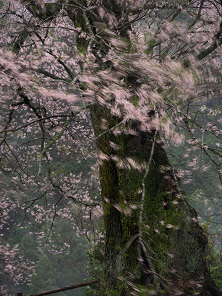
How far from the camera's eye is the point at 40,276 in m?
15.2

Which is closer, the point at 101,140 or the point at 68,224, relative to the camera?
the point at 101,140

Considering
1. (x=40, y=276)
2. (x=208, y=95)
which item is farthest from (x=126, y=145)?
(x=40, y=276)

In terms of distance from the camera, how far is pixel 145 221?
447cm

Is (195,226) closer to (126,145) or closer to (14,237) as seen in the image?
(126,145)

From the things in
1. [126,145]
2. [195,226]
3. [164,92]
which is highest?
[164,92]

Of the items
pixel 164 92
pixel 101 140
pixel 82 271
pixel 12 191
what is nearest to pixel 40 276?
pixel 82 271

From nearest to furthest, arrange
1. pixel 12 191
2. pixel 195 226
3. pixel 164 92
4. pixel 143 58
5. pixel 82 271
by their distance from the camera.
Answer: pixel 143 58, pixel 164 92, pixel 195 226, pixel 12 191, pixel 82 271

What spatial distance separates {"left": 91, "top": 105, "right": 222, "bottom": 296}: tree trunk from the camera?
4.30 meters

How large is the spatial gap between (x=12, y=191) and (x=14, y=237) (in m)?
2.61

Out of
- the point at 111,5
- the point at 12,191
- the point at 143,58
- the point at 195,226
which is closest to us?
the point at 143,58

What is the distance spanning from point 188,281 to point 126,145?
1527 millimetres

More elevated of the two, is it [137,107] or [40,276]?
[137,107]

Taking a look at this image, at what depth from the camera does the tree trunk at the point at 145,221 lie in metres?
4.30

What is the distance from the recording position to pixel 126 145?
467 centimetres
